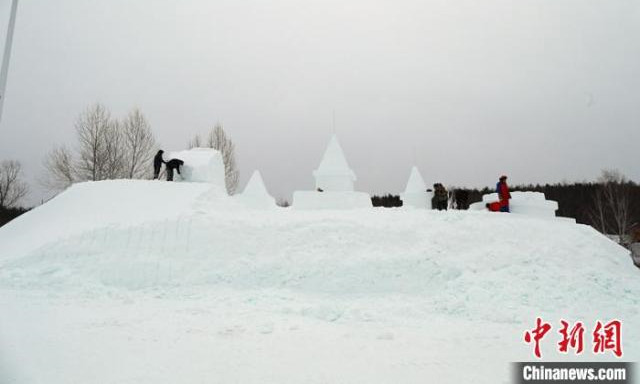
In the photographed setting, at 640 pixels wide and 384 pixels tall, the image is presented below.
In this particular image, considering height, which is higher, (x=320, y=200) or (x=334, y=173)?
(x=334, y=173)

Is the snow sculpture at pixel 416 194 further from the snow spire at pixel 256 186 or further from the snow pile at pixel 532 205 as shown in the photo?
the snow spire at pixel 256 186

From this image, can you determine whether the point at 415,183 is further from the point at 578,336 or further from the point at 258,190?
the point at 578,336

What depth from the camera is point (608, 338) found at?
235 inches

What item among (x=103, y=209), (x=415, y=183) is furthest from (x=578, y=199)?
(x=103, y=209)

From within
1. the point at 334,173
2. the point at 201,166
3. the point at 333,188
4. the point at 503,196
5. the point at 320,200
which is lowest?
the point at 320,200

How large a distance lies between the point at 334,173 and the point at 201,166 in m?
5.36

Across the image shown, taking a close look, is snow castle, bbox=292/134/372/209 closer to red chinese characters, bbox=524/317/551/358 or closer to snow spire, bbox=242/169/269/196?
snow spire, bbox=242/169/269/196

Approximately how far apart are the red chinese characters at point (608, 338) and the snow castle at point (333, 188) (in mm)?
8965

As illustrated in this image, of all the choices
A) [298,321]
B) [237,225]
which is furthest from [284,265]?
[298,321]

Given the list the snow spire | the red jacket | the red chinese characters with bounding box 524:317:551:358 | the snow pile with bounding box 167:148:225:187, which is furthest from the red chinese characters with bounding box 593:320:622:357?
the snow spire

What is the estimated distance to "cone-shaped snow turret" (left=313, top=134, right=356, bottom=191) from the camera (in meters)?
16.5

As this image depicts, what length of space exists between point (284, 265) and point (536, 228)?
6835 mm

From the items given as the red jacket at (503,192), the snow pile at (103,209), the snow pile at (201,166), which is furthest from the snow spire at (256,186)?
the red jacket at (503,192)

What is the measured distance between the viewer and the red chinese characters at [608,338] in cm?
547
